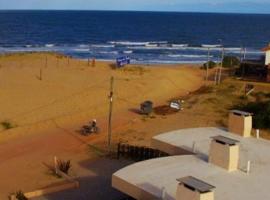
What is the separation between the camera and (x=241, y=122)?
54.5ft

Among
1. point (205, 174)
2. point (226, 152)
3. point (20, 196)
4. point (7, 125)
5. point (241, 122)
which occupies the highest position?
point (226, 152)

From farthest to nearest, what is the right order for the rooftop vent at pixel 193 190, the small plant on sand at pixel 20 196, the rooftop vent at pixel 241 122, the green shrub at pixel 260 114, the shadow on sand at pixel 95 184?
the green shrub at pixel 260 114
the rooftop vent at pixel 241 122
the shadow on sand at pixel 95 184
the small plant on sand at pixel 20 196
the rooftop vent at pixel 193 190

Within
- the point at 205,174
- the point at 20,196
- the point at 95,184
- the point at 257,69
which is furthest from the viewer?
the point at 257,69

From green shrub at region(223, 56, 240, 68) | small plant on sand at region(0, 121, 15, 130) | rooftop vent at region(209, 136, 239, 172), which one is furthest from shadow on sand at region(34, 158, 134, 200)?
green shrub at region(223, 56, 240, 68)

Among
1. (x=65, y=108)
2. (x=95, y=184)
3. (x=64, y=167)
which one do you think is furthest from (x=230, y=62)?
(x=95, y=184)

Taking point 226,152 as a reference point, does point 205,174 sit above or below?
below

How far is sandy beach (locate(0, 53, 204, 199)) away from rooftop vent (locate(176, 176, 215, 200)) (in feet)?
26.2

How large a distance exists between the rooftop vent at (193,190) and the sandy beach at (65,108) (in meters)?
7.97

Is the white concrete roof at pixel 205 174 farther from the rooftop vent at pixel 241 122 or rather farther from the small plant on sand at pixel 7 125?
the small plant on sand at pixel 7 125

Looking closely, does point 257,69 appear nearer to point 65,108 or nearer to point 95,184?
point 65,108

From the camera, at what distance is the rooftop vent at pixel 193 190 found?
1020 cm

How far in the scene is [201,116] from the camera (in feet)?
91.6

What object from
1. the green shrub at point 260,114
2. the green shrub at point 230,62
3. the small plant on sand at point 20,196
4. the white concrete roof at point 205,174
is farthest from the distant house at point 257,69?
the small plant on sand at point 20,196

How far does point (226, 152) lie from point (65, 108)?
682 inches
